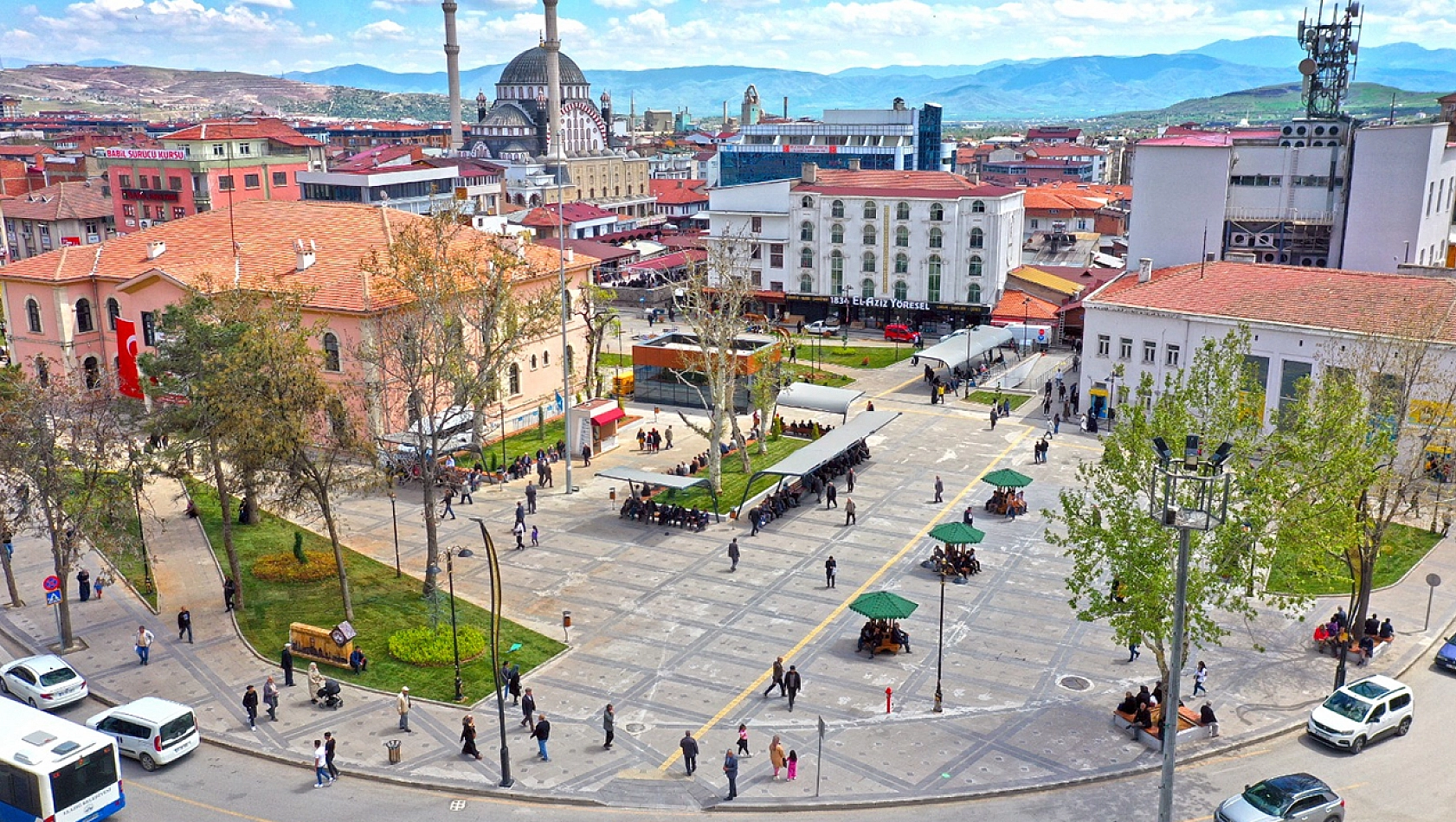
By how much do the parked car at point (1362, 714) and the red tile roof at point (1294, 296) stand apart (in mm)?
20470

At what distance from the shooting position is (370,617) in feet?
118

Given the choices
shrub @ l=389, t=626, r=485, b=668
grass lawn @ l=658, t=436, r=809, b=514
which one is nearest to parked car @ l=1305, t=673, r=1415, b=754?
shrub @ l=389, t=626, r=485, b=668

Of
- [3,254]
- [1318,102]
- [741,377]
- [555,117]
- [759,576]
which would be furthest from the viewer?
[555,117]

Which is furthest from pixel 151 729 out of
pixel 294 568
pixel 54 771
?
pixel 294 568

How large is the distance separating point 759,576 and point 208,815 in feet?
64.7

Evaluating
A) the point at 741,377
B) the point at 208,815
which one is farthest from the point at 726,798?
the point at 741,377

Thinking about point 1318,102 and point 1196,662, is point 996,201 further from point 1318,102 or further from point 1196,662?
point 1196,662

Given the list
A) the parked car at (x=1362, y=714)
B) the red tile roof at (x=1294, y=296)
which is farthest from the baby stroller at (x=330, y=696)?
the red tile roof at (x=1294, y=296)

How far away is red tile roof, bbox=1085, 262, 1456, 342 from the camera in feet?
161

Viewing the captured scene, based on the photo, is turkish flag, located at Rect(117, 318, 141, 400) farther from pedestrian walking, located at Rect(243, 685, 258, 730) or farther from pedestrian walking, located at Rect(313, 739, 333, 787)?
pedestrian walking, located at Rect(313, 739, 333, 787)

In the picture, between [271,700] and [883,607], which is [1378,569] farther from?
[271,700]

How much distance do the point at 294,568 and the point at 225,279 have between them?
69.5 ft

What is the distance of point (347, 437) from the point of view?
35562mm

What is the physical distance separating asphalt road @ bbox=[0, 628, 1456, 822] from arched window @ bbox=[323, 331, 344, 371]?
2719 centimetres
